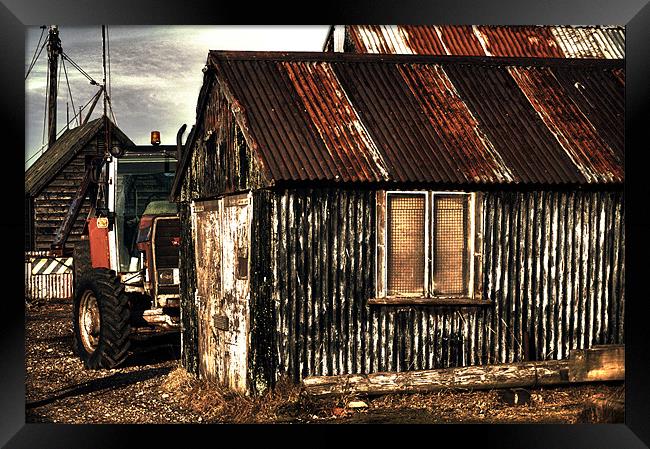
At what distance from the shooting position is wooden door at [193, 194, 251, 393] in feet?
41.7

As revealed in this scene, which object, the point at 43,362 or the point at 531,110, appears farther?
the point at 43,362

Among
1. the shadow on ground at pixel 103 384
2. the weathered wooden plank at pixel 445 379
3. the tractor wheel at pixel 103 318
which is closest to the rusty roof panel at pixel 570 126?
the weathered wooden plank at pixel 445 379

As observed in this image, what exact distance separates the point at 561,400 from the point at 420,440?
3.00 m

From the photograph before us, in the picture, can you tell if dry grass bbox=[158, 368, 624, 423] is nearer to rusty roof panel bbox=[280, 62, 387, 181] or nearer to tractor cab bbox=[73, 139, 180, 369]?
rusty roof panel bbox=[280, 62, 387, 181]

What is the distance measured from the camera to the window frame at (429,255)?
40.6 feet

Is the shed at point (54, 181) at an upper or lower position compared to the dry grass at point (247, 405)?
upper

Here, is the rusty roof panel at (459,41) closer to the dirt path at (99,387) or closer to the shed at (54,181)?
the dirt path at (99,387)

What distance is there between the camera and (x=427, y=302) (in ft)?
41.0
